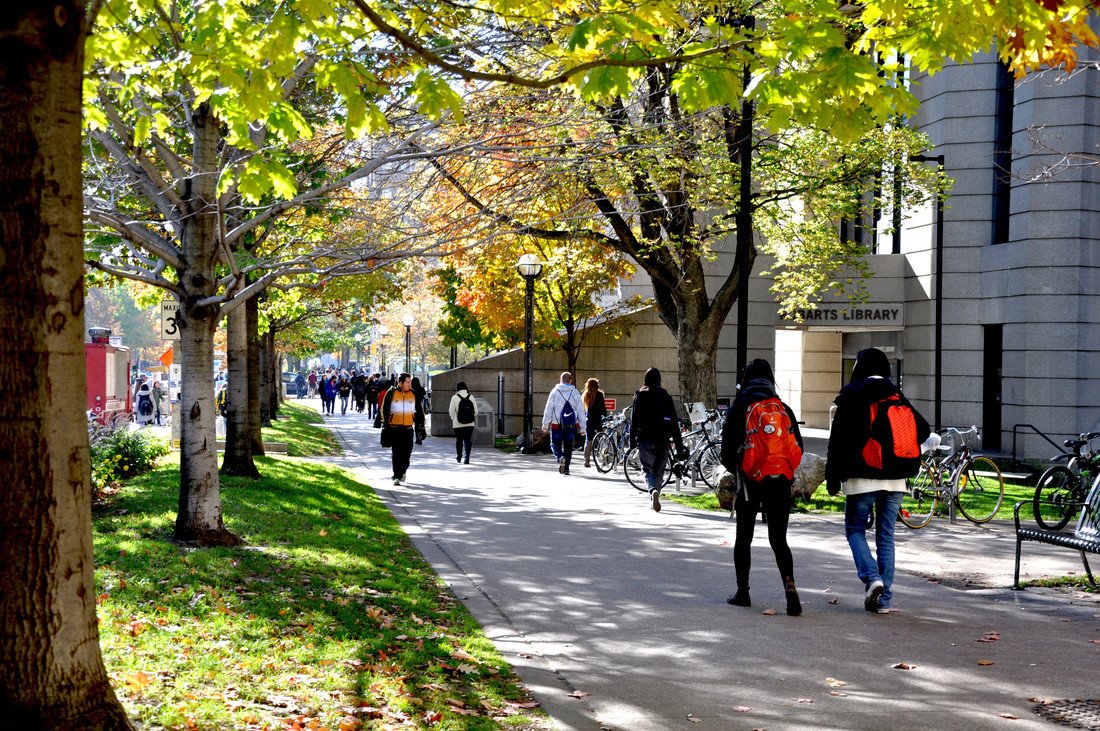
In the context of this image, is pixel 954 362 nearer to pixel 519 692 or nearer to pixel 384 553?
pixel 384 553

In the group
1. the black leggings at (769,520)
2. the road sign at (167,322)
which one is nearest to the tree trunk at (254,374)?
the road sign at (167,322)

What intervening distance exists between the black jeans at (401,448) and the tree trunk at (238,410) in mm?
2269

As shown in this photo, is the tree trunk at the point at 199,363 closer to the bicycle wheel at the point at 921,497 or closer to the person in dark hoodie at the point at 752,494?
the person in dark hoodie at the point at 752,494

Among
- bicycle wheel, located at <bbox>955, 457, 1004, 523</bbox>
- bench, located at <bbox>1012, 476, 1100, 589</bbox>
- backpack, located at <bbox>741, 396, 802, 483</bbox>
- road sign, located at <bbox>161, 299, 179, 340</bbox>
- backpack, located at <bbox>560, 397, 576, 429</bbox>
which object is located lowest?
bicycle wheel, located at <bbox>955, 457, 1004, 523</bbox>

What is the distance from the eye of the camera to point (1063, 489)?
14023 millimetres

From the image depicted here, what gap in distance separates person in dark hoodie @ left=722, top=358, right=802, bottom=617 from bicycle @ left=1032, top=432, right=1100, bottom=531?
6.20 m

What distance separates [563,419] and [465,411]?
2.20 m

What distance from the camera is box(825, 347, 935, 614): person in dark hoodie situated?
856cm

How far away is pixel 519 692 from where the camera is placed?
613 centimetres

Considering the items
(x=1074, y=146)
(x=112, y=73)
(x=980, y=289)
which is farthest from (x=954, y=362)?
(x=112, y=73)

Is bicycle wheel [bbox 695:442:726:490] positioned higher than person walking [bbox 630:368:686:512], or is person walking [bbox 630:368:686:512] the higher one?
person walking [bbox 630:368:686:512]

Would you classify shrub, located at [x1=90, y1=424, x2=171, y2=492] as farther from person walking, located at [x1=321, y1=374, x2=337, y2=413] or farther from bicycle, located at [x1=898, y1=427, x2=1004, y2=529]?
person walking, located at [x1=321, y1=374, x2=337, y2=413]

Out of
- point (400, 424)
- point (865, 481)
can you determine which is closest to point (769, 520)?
point (865, 481)

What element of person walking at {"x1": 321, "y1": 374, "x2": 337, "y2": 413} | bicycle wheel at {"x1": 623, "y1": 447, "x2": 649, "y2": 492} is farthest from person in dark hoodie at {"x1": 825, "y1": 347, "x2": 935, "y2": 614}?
person walking at {"x1": 321, "y1": 374, "x2": 337, "y2": 413}
